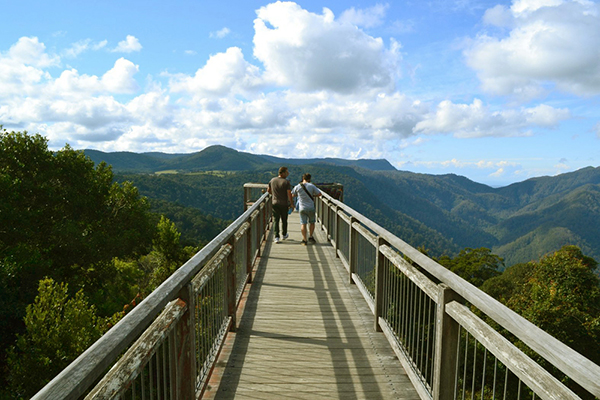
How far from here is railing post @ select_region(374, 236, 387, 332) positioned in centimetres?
443

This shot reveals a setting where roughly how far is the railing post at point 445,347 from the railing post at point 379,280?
1.68m

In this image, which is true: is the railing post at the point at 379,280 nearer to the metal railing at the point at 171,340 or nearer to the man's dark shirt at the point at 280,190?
→ the metal railing at the point at 171,340

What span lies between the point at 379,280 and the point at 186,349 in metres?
2.52

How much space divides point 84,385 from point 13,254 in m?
22.9

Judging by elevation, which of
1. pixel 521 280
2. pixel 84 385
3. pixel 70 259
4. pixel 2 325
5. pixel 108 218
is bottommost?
pixel 521 280

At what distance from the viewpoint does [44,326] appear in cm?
1814

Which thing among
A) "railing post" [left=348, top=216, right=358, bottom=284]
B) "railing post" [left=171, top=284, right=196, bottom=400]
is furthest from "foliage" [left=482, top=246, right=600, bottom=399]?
"railing post" [left=171, top=284, right=196, bottom=400]

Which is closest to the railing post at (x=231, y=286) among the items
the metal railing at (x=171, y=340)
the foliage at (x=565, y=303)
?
the metal railing at (x=171, y=340)

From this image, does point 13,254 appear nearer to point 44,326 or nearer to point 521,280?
point 44,326

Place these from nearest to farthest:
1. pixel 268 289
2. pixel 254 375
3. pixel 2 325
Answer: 1. pixel 254 375
2. pixel 268 289
3. pixel 2 325

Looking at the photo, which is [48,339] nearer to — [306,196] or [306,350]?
[306,196]

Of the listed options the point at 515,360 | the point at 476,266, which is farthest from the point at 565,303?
the point at 515,360

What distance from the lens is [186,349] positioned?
2.67m

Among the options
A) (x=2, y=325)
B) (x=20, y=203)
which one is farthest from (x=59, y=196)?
(x=2, y=325)
